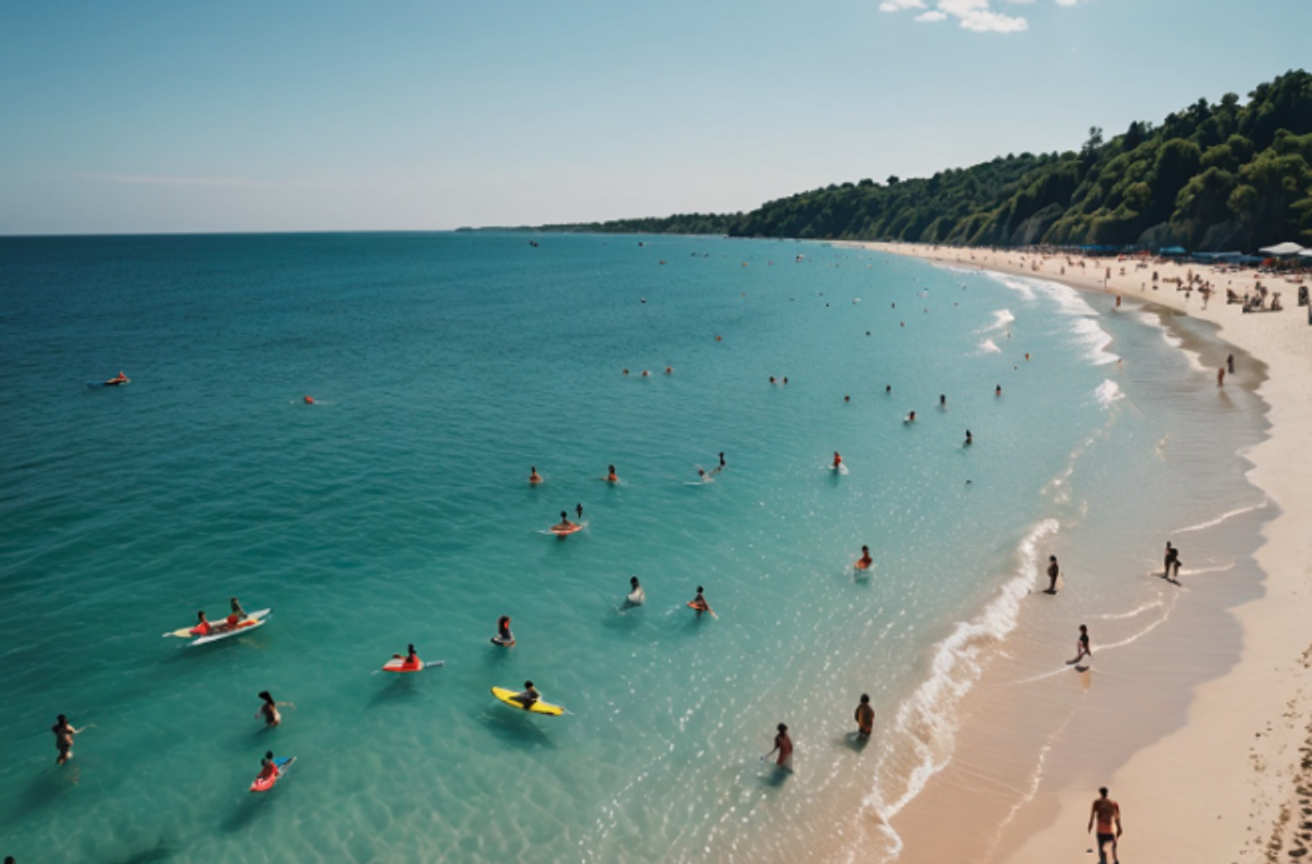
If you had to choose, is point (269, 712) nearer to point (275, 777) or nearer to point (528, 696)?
point (275, 777)

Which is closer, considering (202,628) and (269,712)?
(269,712)

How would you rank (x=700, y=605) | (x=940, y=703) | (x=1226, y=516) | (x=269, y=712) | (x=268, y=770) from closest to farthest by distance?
(x=268, y=770)
(x=269, y=712)
(x=940, y=703)
(x=700, y=605)
(x=1226, y=516)

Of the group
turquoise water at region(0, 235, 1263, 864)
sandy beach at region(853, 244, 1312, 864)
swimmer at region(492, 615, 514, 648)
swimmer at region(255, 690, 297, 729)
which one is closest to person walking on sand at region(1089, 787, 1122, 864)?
sandy beach at region(853, 244, 1312, 864)

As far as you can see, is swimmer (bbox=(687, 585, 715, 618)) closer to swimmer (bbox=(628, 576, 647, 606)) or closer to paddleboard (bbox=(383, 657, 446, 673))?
swimmer (bbox=(628, 576, 647, 606))

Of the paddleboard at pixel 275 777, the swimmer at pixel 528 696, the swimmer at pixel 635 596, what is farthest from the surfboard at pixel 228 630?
the swimmer at pixel 635 596

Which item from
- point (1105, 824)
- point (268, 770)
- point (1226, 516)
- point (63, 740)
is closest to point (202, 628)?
point (63, 740)

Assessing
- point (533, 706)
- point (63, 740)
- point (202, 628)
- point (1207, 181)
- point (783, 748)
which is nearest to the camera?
point (783, 748)

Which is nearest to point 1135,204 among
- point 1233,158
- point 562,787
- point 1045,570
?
point 1233,158

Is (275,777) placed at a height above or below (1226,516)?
below
